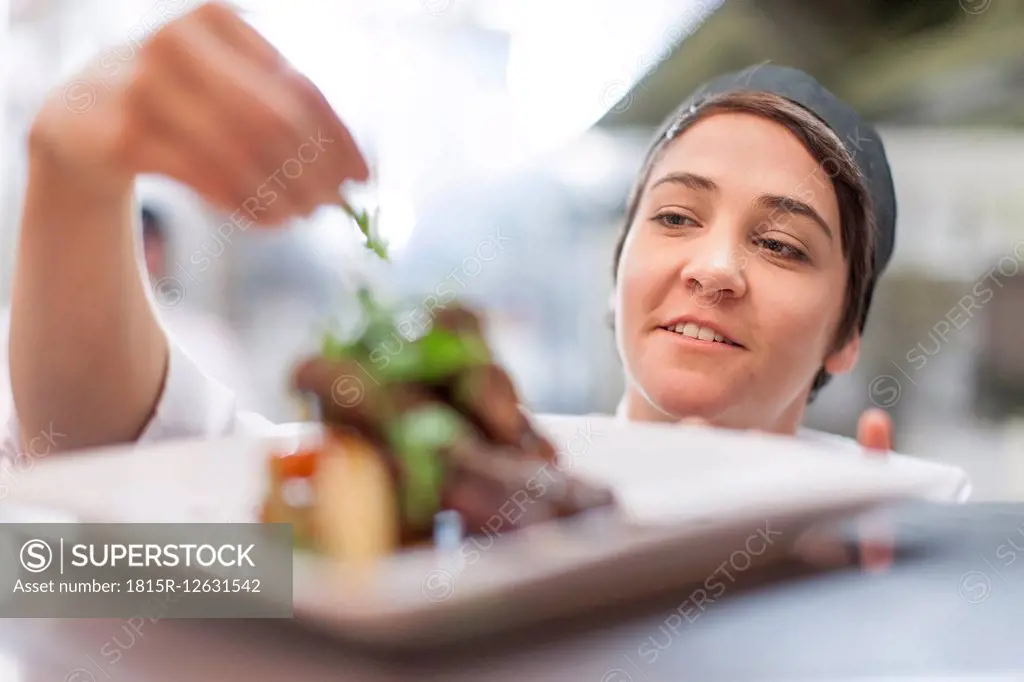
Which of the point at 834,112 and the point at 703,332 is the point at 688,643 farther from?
the point at 834,112

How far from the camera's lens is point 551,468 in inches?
28.3

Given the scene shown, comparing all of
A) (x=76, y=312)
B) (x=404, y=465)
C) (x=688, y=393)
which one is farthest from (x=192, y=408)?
(x=688, y=393)

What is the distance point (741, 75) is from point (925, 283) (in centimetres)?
28

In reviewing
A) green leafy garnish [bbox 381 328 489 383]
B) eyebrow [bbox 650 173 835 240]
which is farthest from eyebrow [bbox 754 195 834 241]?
green leafy garnish [bbox 381 328 489 383]

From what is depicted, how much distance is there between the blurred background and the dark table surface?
0.49 feet

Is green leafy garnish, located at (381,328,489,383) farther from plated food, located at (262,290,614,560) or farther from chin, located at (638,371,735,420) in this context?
chin, located at (638,371,735,420)

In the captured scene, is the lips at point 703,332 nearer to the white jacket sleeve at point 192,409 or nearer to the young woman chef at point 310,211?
the young woman chef at point 310,211

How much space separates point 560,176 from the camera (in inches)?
33.4

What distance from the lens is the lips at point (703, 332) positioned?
0.85 meters

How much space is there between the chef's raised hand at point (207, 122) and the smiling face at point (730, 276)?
31 cm

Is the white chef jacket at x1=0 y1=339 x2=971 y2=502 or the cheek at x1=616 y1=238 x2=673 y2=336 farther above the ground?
the cheek at x1=616 y1=238 x2=673 y2=336

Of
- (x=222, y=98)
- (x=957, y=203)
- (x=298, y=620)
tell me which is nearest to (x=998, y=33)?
(x=957, y=203)

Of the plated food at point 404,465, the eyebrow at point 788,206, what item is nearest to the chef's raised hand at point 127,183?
the plated food at point 404,465

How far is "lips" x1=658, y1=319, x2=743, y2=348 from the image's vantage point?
852 millimetres
